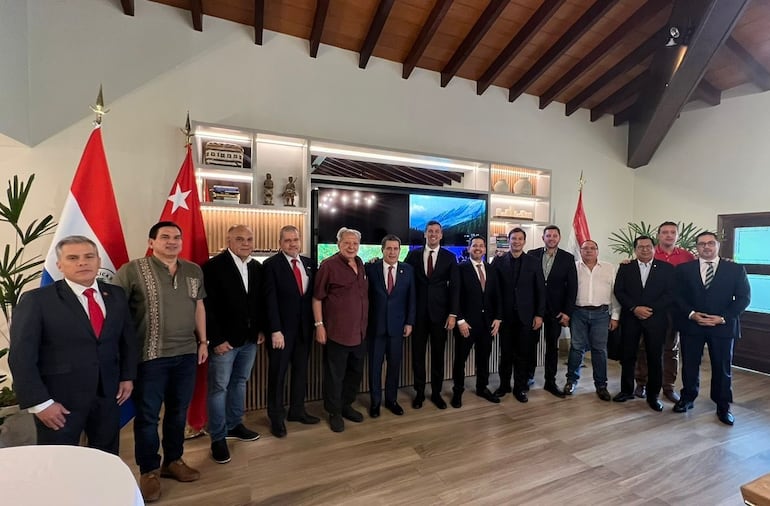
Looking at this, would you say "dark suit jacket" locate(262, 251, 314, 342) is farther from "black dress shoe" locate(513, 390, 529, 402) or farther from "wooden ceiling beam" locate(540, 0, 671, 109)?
"wooden ceiling beam" locate(540, 0, 671, 109)

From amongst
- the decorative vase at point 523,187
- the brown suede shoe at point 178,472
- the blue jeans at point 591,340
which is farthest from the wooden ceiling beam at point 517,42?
the brown suede shoe at point 178,472

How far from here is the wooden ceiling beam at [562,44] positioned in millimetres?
3849

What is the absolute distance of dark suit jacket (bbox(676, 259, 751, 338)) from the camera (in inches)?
124

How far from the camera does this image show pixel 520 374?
3584 millimetres

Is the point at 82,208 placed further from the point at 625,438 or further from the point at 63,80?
the point at 625,438

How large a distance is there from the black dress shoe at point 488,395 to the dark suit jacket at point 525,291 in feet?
2.38

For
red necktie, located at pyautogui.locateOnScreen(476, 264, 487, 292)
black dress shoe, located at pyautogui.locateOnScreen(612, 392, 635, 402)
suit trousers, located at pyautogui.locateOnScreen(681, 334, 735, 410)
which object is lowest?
black dress shoe, located at pyautogui.locateOnScreen(612, 392, 635, 402)

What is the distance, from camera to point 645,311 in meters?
3.42

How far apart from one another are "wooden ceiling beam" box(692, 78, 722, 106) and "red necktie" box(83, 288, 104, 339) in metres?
7.12

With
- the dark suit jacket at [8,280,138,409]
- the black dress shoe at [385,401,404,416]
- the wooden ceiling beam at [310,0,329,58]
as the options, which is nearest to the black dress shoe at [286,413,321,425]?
the black dress shoe at [385,401,404,416]

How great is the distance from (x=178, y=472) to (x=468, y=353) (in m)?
2.40

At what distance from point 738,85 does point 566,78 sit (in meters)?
2.37

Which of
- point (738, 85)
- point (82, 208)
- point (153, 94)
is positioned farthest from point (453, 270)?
point (738, 85)

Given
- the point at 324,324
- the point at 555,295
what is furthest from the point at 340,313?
the point at 555,295
